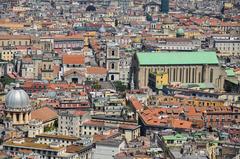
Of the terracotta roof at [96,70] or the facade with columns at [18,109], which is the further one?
the terracotta roof at [96,70]

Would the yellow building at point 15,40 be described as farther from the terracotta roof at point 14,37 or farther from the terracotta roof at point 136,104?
the terracotta roof at point 136,104

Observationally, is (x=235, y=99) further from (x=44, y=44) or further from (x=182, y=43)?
(x=44, y=44)

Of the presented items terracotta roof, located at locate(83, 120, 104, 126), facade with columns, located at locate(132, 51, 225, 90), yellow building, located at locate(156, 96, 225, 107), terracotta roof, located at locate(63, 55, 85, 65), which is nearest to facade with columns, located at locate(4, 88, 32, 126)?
terracotta roof, located at locate(83, 120, 104, 126)

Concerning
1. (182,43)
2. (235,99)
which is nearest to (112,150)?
(235,99)

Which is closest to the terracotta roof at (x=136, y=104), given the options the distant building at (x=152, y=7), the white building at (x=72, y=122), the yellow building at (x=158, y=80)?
the white building at (x=72, y=122)

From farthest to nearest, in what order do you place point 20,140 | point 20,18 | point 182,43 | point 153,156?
point 20,18, point 182,43, point 20,140, point 153,156

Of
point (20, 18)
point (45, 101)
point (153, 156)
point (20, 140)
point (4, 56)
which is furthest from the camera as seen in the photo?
point (20, 18)
